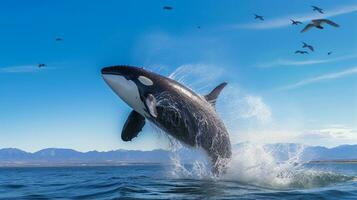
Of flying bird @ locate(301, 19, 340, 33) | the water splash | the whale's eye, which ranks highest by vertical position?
flying bird @ locate(301, 19, 340, 33)

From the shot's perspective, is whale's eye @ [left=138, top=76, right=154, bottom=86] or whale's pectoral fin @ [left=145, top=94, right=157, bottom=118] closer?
whale's pectoral fin @ [left=145, top=94, right=157, bottom=118]

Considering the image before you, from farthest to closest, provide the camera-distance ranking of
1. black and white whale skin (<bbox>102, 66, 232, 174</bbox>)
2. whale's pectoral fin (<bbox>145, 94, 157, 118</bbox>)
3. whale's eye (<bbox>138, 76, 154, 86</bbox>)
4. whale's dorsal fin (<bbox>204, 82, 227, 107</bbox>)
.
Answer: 1. whale's dorsal fin (<bbox>204, 82, 227, 107</bbox>)
2. whale's eye (<bbox>138, 76, 154, 86</bbox>)
3. black and white whale skin (<bbox>102, 66, 232, 174</bbox>)
4. whale's pectoral fin (<bbox>145, 94, 157, 118</bbox>)

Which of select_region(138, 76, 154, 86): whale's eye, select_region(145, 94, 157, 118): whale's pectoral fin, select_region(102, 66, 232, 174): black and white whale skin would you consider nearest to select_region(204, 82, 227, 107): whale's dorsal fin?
select_region(102, 66, 232, 174): black and white whale skin

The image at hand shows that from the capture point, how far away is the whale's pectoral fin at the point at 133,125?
2133cm

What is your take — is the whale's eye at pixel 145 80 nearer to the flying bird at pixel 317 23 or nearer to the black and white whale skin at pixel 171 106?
the black and white whale skin at pixel 171 106

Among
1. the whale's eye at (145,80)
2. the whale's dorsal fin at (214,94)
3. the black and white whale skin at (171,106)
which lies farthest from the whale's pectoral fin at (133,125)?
the whale's dorsal fin at (214,94)

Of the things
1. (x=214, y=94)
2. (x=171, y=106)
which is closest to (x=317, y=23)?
(x=214, y=94)

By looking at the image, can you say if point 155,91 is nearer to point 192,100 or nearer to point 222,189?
point 192,100

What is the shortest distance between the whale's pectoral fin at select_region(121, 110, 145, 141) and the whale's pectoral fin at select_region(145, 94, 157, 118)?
2.36 metres

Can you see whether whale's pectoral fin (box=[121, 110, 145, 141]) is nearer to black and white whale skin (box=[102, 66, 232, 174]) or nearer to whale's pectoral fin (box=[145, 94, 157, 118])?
black and white whale skin (box=[102, 66, 232, 174])

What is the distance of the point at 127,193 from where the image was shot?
16.8 m

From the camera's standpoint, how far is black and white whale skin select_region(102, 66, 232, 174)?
63.8 ft

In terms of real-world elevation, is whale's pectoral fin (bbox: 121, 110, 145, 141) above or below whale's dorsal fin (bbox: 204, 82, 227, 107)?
below

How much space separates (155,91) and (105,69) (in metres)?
2.54
